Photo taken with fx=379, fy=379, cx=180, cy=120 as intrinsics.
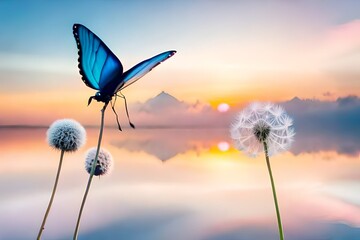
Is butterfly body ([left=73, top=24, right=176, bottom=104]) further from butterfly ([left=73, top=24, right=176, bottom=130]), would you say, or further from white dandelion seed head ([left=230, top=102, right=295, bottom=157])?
white dandelion seed head ([left=230, top=102, right=295, bottom=157])

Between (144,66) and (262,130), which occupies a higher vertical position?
(144,66)

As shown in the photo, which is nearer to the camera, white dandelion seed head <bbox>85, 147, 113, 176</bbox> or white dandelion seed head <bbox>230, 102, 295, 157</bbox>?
white dandelion seed head <bbox>230, 102, 295, 157</bbox>

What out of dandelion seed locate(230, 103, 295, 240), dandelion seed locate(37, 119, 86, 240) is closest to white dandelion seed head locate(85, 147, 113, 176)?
dandelion seed locate(37, 119, 86, 240)

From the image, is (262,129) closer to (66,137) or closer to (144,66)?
(144,66)

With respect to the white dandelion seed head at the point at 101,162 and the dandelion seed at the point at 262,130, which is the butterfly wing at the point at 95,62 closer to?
the white dandelion seed head at the point at 101,162

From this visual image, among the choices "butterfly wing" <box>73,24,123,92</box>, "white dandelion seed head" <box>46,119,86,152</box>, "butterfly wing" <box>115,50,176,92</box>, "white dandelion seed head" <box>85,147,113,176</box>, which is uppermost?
"butterfly wing" <box>73,24,123,92</box>

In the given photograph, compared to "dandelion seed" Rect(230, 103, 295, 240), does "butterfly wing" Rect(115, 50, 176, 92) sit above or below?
above

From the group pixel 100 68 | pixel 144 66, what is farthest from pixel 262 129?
pixel 100 68
